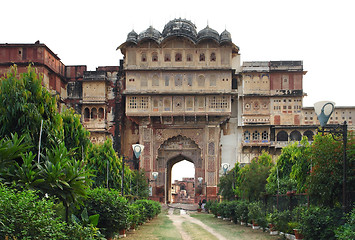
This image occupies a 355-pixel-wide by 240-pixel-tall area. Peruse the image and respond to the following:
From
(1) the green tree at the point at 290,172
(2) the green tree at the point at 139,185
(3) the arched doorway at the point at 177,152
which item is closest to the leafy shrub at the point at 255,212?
(1) the green tree at the point at 290,172

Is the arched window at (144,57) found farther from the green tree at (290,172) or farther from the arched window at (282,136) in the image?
the green tree at (290,172)

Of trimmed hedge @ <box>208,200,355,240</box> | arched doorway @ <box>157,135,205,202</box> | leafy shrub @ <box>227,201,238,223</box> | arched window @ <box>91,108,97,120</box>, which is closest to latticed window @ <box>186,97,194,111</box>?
arched doorway @ <box>157,135,205,202</box>

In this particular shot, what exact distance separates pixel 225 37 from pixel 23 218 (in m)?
32.7

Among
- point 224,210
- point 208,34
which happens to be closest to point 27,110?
point 224,210

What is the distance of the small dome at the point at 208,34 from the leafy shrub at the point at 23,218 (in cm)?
3154

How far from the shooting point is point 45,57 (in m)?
36.5

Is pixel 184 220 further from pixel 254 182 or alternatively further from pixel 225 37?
pixel 225 37

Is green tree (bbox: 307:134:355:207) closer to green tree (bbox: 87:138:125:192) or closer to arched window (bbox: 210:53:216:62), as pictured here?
green tree (bbox: 87:138:125:192)

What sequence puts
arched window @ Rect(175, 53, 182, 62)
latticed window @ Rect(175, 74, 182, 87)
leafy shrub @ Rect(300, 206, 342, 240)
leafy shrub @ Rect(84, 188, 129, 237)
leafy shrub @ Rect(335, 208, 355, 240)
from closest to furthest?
leafy shrub @ Rect(335, 208, 355, 240) → leafy shrub @ Rect(300, 206, 342, 240) → leafy shrub @ Rect(84, 188, 129, 237) → latticed window @ Rect(175, 74, 182, 87) → arched window @ Rect(175, 53, 182, 62)

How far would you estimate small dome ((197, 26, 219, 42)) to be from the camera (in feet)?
124

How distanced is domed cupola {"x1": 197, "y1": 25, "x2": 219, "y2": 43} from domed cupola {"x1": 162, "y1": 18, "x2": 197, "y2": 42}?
50 centimetres

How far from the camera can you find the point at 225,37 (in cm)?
3822

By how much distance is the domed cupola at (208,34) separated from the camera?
3784 cm

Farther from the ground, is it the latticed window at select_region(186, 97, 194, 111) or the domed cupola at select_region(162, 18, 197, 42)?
the domed cupola at select_region(162, 18, 197, 42)
